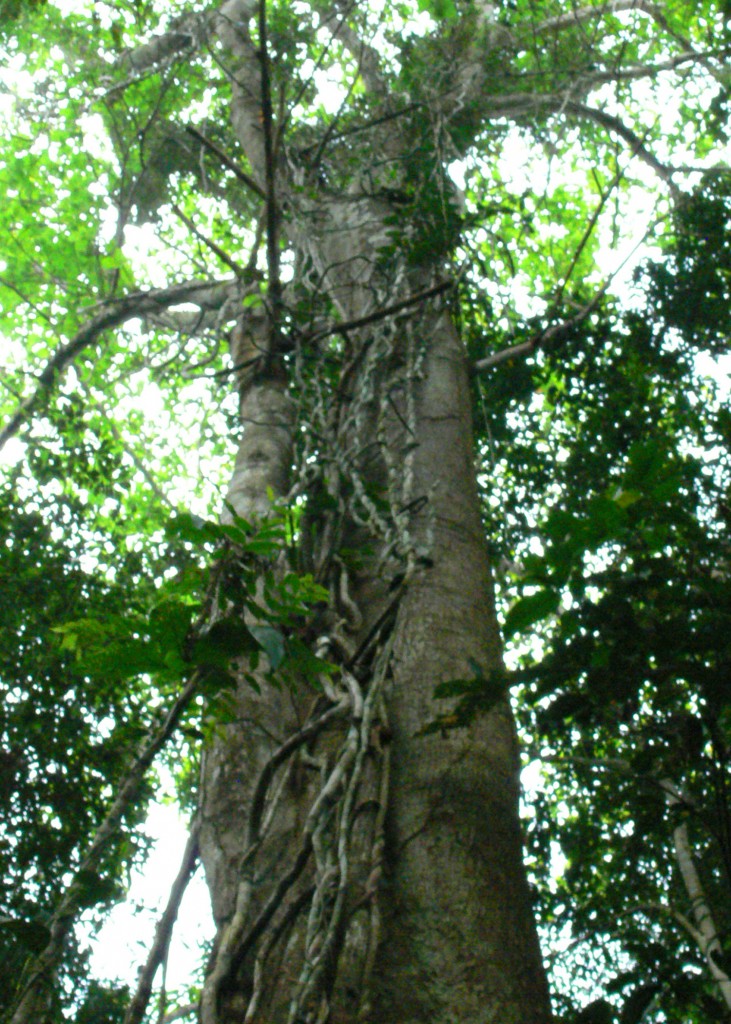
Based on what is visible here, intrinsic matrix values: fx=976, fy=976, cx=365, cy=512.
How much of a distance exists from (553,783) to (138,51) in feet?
16.2

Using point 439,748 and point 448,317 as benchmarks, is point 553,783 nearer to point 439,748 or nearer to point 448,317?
point 448,317

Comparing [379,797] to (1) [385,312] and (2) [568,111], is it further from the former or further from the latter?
(2) [568,111]

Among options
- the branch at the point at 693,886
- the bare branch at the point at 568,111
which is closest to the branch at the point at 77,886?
the branch at the point at 693,886

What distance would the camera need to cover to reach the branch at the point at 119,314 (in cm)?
457

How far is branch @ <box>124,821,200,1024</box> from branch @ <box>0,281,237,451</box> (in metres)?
3.18

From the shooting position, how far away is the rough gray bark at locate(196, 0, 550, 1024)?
1.34 metres

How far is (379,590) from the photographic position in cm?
225

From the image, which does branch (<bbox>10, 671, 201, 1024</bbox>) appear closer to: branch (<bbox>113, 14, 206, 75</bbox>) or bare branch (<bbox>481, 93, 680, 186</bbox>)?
bare branch (<bbox>481, 93, 680, 186</bbox>)

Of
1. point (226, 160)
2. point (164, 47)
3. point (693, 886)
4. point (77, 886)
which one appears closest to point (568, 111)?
point (164, 47)

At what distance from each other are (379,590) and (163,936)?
0.97m

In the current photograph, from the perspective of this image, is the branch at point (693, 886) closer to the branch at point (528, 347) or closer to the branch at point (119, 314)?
the branch at point (528, 347)

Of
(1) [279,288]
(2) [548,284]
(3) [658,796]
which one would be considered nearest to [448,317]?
(1) [279,288]

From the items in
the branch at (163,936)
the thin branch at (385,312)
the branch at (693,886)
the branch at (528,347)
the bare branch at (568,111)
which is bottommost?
the branch at (163,936)

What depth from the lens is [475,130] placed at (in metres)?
5.49
